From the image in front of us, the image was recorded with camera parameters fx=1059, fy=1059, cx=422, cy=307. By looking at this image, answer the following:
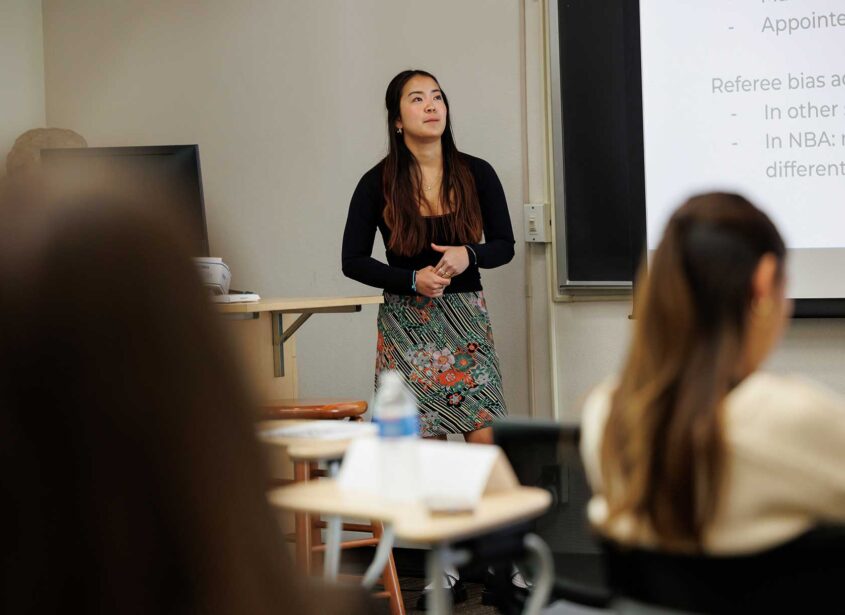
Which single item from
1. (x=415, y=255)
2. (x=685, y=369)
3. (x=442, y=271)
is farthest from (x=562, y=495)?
(x=415, y=255)

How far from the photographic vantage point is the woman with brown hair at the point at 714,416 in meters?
1.31

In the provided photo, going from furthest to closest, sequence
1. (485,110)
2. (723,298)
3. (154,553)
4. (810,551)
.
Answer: (485,110) < (723,298) < (810,551) < (154,553)

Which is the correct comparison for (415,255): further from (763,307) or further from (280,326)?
(763,307)

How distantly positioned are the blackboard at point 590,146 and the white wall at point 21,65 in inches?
104

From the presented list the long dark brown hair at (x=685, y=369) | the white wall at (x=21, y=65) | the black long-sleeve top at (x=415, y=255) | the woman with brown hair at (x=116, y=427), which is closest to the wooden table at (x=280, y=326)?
the black long-sleeve top at (x=415, y=255)

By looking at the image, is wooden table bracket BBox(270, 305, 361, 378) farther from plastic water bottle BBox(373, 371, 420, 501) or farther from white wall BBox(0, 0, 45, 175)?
white wall BBox(0, 0, 45, 175)

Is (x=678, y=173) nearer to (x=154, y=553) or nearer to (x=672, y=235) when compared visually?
(x=672, y=235)

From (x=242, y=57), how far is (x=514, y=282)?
5.42 ft

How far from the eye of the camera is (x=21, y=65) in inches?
203

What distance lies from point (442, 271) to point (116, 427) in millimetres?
3046

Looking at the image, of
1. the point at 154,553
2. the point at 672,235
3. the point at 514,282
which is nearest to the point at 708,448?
the point at 672,235

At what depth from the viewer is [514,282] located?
4.32 meters

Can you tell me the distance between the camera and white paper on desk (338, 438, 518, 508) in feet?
5.30

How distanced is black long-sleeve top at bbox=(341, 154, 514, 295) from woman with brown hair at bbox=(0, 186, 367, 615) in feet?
10.1
